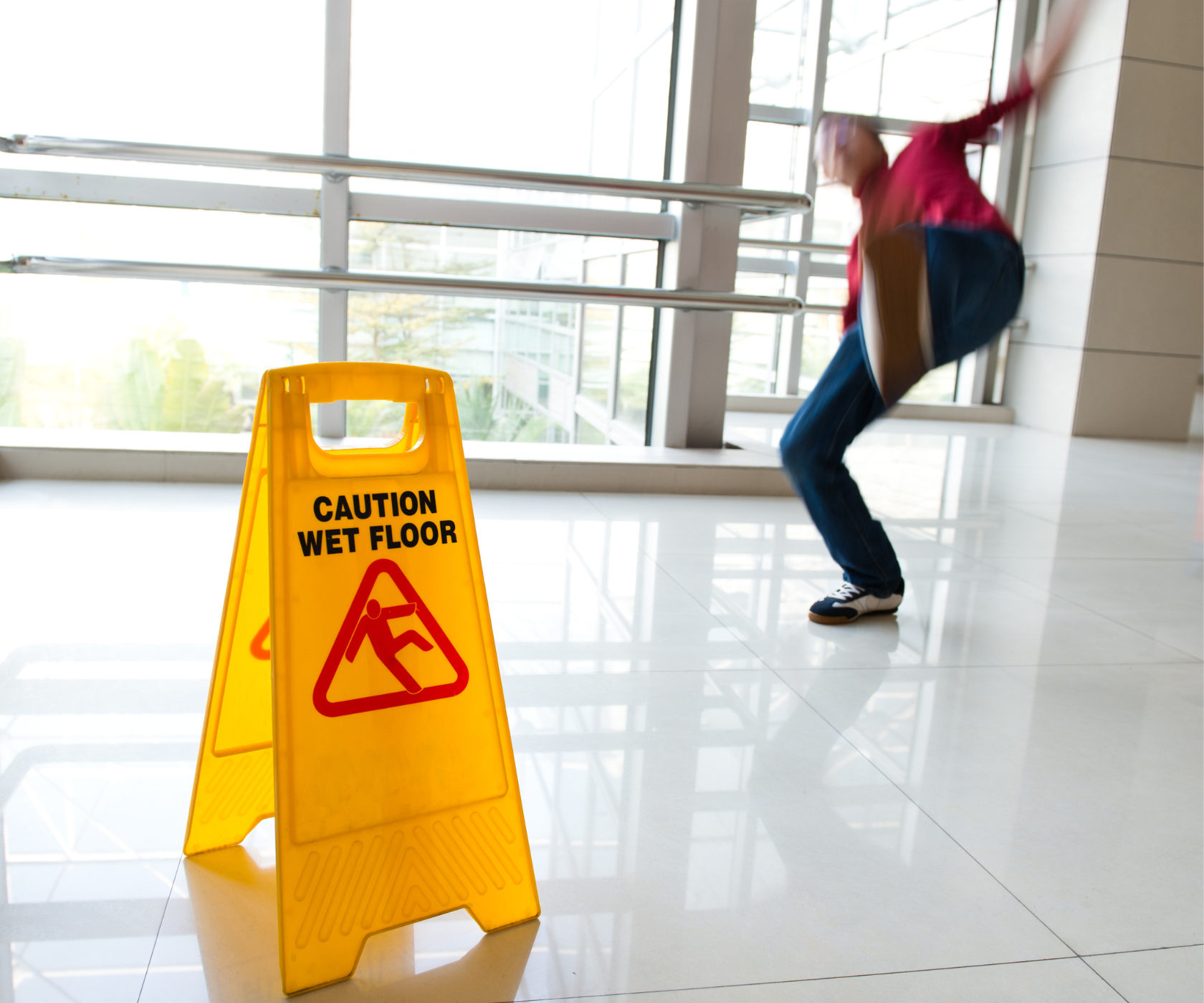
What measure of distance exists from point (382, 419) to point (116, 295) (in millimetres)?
930

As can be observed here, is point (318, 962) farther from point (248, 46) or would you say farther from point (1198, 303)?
point (1198, 303)

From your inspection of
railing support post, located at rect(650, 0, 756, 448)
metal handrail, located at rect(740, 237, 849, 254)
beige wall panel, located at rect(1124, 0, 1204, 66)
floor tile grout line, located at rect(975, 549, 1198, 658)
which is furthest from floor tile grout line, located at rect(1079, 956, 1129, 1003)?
beige wall panel, located at rect(1124, 0, 1204, 66)

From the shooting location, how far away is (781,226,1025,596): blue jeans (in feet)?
5.97

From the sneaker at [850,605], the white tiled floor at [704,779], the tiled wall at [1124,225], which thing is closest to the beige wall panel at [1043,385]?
the tiled wall at [1124,225]

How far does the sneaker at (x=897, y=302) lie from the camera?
6.00 feet

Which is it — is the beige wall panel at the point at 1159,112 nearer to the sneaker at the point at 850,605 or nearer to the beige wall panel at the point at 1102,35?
the beige wall panel at the point at 1102,35

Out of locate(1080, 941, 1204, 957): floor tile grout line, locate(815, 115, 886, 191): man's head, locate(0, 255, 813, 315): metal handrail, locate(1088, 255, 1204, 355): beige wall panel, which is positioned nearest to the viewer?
locate(1080, 941, 1204, 957): floor tile grout line

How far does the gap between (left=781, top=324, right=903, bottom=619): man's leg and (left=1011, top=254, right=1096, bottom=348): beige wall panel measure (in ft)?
15.3

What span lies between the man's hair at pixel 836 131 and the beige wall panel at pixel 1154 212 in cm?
482

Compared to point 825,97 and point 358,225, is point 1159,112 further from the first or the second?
point 358,225

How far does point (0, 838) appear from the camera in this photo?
114 centimetres

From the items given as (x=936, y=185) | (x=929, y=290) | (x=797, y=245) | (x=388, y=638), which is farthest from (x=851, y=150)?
(x=797, y=245)

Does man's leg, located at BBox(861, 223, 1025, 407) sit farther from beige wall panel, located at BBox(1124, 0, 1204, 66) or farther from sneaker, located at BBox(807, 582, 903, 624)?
beige wall panel, located at BBox(1124, 0, 1204, 66)

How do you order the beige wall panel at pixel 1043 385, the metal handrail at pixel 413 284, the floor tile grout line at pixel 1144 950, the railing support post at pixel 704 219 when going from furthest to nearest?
the beige wall panel at pixel 1043 385, the railing support post at pixel 704 219, the metal handrail at pixel 413 284, the floor tile grout line at pixel 1144 950
